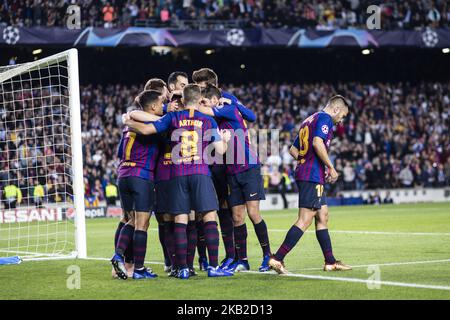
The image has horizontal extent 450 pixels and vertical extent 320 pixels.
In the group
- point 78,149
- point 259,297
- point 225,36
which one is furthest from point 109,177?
point 259,297

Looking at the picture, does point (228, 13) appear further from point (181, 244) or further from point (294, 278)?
point (294, 278)

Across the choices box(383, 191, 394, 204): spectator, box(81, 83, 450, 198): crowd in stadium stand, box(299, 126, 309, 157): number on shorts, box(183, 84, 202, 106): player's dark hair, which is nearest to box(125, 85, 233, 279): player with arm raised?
box(183, 84, 202, 106): player's dark hair

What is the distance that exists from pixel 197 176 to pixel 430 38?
3095 cm

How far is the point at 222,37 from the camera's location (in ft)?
115

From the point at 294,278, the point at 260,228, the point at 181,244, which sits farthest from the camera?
the point at 260,228

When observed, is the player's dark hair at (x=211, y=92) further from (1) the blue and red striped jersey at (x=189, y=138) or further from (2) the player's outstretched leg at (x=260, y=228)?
(2) the player's outstretched leg at (x=260, y=228)

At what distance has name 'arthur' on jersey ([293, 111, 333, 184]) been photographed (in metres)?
9.88

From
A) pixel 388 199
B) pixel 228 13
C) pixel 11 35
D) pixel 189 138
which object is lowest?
pixel 388 199

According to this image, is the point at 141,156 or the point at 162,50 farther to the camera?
the point at 162,50

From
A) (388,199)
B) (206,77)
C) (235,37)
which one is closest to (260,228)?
(206,77)

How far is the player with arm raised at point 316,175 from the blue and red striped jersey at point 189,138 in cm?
123

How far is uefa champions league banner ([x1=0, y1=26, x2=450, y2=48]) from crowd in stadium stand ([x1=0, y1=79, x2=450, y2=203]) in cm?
276
